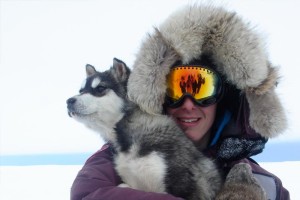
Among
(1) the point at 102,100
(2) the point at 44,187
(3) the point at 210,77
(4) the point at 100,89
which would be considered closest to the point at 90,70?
(4) the point at 100,89

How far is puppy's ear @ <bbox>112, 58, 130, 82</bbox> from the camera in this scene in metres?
3.45

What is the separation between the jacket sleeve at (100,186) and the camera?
7.40 ft

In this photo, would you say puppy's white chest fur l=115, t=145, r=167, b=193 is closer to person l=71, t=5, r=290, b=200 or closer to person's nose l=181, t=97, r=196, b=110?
person l=71, t=5, r=290, b=200

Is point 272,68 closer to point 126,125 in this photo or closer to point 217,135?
point 217,135

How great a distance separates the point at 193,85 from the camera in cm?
293

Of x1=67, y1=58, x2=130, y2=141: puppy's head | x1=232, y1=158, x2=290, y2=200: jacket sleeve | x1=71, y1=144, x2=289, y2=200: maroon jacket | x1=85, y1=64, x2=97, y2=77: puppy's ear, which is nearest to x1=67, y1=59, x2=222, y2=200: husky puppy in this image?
x1=67, y1=58, x2=130, y2=141: puppy's head

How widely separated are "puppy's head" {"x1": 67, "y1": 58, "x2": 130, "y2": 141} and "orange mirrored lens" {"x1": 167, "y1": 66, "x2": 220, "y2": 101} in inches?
22.0

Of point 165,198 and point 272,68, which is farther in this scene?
point 272,68

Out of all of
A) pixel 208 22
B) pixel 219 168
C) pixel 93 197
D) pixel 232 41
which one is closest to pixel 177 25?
pixel 208 22

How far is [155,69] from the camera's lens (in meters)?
2.81

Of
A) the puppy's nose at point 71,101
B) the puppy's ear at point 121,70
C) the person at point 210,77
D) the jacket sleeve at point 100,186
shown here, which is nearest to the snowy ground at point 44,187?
the person at point 210,77

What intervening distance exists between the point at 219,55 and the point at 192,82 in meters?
0.32

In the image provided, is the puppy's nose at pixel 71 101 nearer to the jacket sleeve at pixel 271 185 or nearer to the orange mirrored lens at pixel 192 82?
the orange mirrored lens at pixel 192 82

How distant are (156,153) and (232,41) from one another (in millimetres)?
1085
